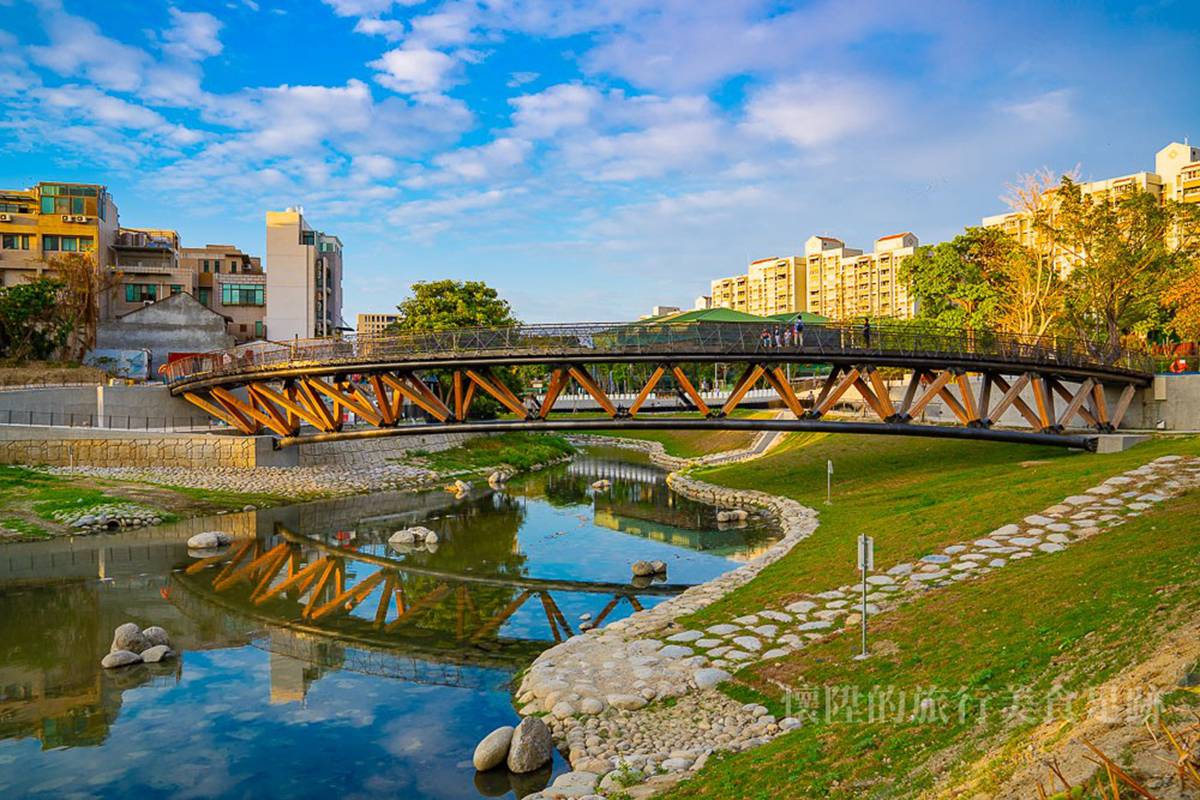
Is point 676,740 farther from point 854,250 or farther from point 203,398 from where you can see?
point 854,250

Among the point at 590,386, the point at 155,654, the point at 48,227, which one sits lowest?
the point at 155,654

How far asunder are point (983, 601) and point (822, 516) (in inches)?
608

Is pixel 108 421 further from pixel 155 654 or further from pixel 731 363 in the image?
pixel 731 363

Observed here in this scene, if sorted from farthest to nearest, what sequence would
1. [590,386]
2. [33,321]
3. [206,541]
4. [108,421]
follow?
[33,321] < [108,421] < [590,386] < [206,541]

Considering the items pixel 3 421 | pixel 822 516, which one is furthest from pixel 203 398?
pixel 822 516

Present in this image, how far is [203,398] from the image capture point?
4853 cm

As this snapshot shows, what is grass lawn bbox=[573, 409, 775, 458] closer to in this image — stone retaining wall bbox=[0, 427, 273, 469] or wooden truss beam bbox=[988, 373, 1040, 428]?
wooden truss beam bbox=[988, 373, 1040, 428]

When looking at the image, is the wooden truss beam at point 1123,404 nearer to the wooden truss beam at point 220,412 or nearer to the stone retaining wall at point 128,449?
the stone retaining wall at point 128,449

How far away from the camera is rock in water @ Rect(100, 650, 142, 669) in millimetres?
17406

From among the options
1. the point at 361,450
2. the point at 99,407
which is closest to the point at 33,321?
the point at 99,407

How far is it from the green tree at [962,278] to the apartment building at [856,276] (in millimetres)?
76563

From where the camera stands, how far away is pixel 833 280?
7101 inches

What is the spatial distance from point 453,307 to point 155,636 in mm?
45967

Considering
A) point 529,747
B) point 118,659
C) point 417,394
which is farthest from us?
point 417,394
